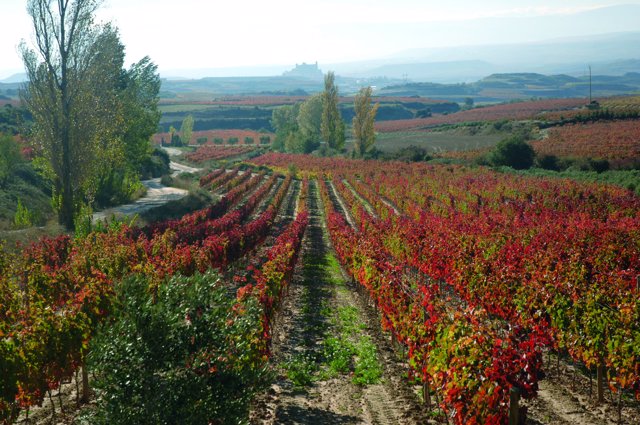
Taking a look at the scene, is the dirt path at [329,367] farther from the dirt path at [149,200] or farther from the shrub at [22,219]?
the shrub at [22,219]

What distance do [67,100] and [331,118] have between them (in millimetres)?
57909

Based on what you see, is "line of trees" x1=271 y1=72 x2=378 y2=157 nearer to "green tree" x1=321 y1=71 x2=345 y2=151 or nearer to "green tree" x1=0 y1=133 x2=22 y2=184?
"green tree" x1=321 y1=71 x2=345 y2=151

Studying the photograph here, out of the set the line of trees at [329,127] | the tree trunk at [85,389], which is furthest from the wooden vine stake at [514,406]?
the line of trees at [329,127]

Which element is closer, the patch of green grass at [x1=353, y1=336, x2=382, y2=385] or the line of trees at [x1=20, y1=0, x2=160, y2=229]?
the patch of green grass at [x1=353, y1=336, x2=382, y2=385]

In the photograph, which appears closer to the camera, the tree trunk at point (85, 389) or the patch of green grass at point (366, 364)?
the tree trunk at point (85, 389)

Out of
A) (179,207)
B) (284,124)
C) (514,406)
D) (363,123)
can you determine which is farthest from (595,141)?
(284,124)

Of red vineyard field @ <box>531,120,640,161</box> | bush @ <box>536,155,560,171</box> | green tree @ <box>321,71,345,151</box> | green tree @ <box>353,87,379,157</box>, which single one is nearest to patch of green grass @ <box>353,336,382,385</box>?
red vineyard field @ <box>531,120,640,161</box>

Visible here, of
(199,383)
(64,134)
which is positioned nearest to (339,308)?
(199,383)

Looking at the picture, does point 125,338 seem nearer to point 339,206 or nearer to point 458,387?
point 458,387

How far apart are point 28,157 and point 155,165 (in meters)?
14.0

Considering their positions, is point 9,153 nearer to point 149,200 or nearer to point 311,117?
point 149,200

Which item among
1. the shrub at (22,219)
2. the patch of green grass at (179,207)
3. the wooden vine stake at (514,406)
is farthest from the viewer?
the patch of green grass at (179,207)

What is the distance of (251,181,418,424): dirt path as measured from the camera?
32.4ft

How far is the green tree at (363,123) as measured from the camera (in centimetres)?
7706
